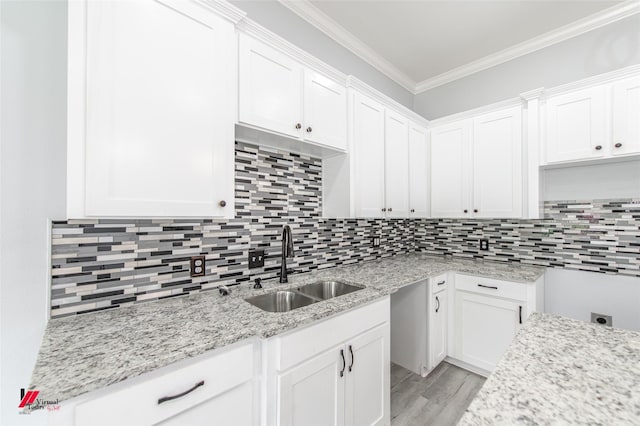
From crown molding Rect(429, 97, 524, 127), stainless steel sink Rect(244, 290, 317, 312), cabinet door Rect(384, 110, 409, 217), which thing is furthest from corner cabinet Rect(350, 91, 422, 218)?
stainless steel sink Rect(244, 290, 317, 312)

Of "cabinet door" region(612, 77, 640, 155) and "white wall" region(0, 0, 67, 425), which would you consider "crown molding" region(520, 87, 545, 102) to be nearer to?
"cabinet door" region(612, 77, 640, 155)

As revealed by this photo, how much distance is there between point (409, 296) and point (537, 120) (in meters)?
1.84

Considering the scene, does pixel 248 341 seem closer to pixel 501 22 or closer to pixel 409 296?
pixel 409 296

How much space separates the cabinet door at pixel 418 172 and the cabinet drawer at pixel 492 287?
2.43 feet

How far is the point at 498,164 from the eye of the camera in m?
2.43

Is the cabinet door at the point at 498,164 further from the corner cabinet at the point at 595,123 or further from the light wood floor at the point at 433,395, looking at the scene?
the light wood floor at the point at 433,395

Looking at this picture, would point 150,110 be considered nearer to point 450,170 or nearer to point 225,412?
point 225,412

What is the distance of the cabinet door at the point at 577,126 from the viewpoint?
198 centimetres

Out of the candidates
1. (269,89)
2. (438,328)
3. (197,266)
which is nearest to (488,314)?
(438,328)

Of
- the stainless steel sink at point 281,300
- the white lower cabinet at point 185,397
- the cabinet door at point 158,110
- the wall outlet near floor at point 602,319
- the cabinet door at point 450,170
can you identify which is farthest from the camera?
the cabinet door at point 450,170

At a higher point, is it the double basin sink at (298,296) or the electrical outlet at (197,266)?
the electrical outlet at (197,266)

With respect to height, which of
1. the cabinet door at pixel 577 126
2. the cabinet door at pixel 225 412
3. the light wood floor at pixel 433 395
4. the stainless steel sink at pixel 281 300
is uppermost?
the cabinet door at pixel 577 126

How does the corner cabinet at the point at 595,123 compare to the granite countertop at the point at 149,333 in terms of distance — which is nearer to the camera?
the granite countertop at the point at 149,333

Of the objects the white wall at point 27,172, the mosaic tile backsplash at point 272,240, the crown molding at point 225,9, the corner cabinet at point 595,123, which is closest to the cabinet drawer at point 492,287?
the mosaic tile backsplash at point 272,240
